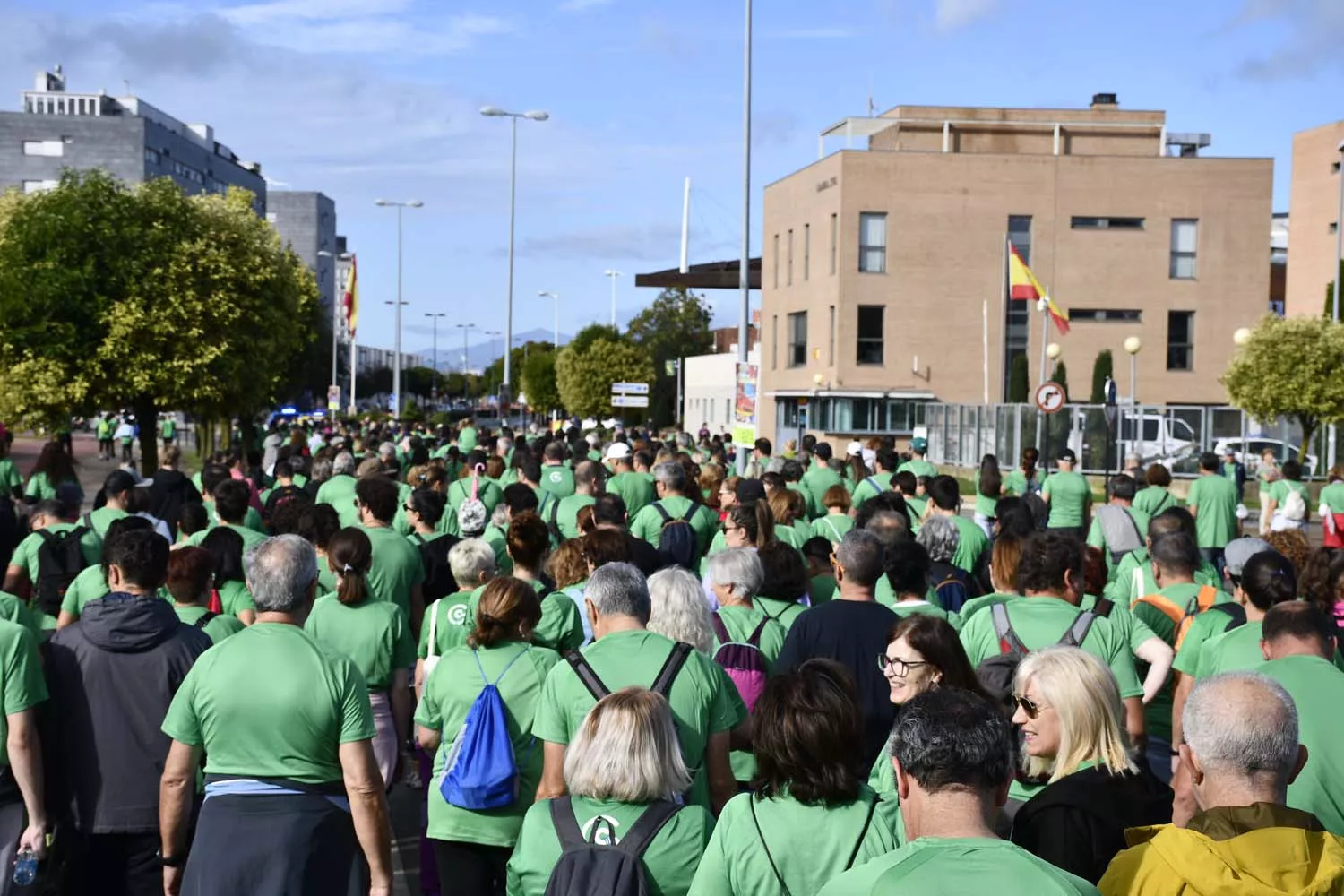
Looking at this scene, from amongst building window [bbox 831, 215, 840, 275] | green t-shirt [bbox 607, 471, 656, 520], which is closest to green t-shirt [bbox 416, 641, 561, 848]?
green t-shirt [bbox 607, 471, 656, 520]

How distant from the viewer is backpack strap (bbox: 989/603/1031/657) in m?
5.89

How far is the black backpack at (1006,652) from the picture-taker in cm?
514

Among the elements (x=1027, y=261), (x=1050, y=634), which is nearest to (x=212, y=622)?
(x=1050, y=634)

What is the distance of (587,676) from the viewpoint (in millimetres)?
4910

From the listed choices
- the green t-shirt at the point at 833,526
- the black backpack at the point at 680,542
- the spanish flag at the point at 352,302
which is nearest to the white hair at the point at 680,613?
the green t-shirt at the point at 833,526

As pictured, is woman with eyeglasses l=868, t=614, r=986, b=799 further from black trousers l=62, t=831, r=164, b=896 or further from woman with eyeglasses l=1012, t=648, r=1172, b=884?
black trousers l=62, t=831, r=164, b=896

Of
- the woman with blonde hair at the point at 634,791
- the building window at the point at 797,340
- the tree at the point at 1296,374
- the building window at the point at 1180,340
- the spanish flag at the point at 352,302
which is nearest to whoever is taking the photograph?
the woman with blonde hair at the point at 634,791

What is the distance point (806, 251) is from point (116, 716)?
2036 inches

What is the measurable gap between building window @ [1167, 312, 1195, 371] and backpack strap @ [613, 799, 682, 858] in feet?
172

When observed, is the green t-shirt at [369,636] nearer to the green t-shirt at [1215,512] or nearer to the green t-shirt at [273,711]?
the green t-shirt at [273,711]

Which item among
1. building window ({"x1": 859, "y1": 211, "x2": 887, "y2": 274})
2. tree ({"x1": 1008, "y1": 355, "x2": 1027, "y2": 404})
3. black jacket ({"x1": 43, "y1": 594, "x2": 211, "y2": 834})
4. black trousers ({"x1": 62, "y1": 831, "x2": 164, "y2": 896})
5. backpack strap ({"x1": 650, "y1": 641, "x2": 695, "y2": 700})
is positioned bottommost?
black trousers ({"x1": 62, "y1": 831, "x2": 164, "y2": 896})

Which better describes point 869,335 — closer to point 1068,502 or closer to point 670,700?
point 1068,502

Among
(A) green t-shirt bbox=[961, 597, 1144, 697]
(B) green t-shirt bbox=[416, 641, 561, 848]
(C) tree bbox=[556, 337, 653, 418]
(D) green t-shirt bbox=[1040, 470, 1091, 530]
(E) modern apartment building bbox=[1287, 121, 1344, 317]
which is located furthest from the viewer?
(C) tree bbox=[556, 337, 653, 418]

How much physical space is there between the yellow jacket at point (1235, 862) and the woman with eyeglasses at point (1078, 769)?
0.62 meters
